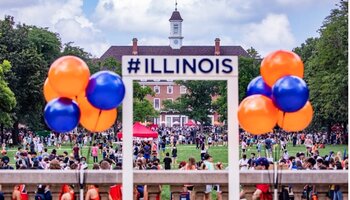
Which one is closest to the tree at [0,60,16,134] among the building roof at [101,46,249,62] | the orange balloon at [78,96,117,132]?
the orange balloon at [78,96,117,132]

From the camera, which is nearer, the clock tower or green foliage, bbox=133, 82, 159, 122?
green foliage, bbox=133, 82, 159, 122

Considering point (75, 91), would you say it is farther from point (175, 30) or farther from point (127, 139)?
point (175, 30)

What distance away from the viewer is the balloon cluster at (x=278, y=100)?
27.2 feet

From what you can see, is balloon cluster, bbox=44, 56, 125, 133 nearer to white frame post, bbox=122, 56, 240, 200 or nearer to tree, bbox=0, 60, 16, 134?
white frame post, bbox=122, 56, 240, 200

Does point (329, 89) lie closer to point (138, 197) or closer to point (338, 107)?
point (338, 107)

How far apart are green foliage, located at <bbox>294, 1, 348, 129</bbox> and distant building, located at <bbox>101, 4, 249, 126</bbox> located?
2580 inches

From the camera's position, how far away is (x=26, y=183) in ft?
32.0

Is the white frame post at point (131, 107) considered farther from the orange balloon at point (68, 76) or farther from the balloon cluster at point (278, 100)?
the orange balloon at point (68, 76)

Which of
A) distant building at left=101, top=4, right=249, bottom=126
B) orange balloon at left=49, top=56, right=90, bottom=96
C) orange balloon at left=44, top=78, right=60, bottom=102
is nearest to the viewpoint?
orange balloon at left=49, top=56, right=90, bottom=96

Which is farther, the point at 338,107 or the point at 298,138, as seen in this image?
the point at 298,138

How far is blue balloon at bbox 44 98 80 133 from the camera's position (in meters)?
8.29

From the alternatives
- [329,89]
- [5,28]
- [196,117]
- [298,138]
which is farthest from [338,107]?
[196,117]

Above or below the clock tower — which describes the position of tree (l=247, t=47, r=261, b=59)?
below

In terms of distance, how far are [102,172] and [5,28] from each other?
202ft
